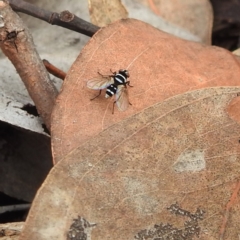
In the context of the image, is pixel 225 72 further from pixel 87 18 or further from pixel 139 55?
pixel 87 18

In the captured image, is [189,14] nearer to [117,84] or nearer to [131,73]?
[131,73]

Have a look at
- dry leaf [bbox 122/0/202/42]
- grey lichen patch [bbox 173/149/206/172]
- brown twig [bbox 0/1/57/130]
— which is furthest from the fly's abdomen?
dry leaf [bbox 122/0/202/42]

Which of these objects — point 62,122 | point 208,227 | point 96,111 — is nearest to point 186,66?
point 96,111

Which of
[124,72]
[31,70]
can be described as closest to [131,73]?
[124,72]

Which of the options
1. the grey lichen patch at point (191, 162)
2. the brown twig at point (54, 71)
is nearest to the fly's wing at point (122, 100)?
the grey lichen patch at point (191, 162)

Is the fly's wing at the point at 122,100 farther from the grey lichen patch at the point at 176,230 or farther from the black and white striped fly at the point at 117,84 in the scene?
the grey lichen patch at the point at 176,230
